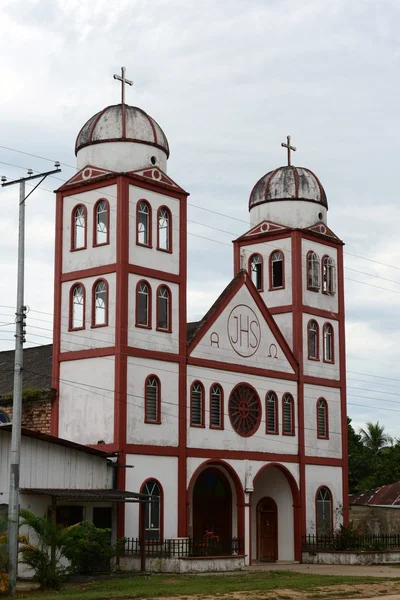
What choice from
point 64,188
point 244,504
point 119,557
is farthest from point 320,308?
point 119,557

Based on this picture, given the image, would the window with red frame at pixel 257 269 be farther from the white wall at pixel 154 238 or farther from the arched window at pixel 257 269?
the white wall at pixel 154 238

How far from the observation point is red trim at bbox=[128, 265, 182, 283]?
40656 mm

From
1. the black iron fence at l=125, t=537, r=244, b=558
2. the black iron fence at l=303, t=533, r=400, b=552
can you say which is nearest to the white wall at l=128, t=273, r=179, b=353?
the black iron fence at l=125, t=537, r=244, b=558

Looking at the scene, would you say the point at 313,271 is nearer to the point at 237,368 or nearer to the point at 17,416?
the point at 237,368

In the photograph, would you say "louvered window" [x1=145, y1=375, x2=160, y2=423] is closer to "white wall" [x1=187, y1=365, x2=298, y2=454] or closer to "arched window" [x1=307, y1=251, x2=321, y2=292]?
"white wall" [x1=187, y1=365, x2=298, y2=454]

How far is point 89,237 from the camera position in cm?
4166

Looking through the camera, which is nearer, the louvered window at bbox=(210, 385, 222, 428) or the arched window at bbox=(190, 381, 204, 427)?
the arched window at bbox=(190, 381, 204, 427)

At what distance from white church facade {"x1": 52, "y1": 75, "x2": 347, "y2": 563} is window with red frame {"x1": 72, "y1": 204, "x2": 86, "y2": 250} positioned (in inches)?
2.1

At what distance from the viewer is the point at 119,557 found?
1460 inches

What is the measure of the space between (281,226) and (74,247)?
38.0ft

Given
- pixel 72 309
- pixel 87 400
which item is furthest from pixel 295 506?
pixel 72 309

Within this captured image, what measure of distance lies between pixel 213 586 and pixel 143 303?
43.3 ft

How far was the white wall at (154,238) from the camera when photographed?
4091cm

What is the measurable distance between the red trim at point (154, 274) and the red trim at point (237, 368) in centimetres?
313
